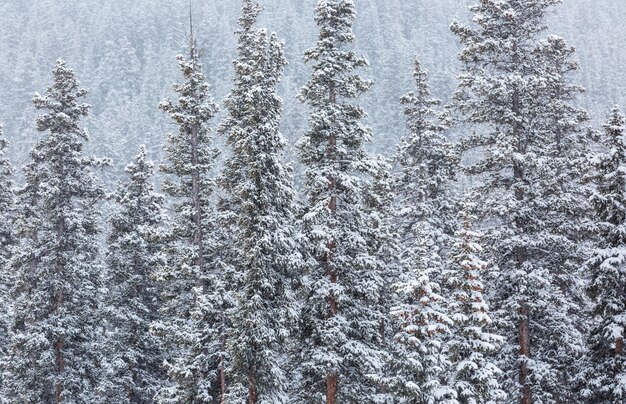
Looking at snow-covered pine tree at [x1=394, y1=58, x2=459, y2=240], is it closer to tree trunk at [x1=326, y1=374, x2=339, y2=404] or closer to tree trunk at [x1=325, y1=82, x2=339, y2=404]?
tree trunk at [x1=325, y1=82, x2=339, y2=404]

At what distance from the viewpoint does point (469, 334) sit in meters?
19.3

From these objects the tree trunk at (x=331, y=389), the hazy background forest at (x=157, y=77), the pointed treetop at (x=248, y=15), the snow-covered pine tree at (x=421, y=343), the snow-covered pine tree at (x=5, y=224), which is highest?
the hazy background forest at (x=157, y=77)

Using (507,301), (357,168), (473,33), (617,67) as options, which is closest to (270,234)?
(357,168)

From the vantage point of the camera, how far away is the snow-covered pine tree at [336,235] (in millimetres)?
21828

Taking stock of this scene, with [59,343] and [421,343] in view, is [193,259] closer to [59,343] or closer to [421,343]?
[59,343]

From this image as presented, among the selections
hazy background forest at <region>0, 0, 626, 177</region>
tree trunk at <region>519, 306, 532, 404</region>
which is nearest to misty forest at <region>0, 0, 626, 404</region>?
tree trunk at <region>519, 306, 532, 404</region>

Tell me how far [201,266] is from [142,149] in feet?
35.5

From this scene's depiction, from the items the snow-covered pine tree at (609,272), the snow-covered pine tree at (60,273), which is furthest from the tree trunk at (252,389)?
the snow-covered pine tree at (609,272)

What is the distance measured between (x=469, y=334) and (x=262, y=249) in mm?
7968

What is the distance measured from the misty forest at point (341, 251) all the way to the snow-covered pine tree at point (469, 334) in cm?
8

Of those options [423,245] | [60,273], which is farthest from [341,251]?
[60,273]

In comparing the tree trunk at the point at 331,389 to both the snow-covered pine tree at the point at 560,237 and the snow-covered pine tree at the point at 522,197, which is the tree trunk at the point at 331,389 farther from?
the snow-covered pine tree at the point at 560,237

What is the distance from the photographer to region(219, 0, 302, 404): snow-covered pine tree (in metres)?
21.6

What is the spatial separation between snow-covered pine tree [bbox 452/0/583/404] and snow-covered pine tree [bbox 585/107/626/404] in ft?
3.22
